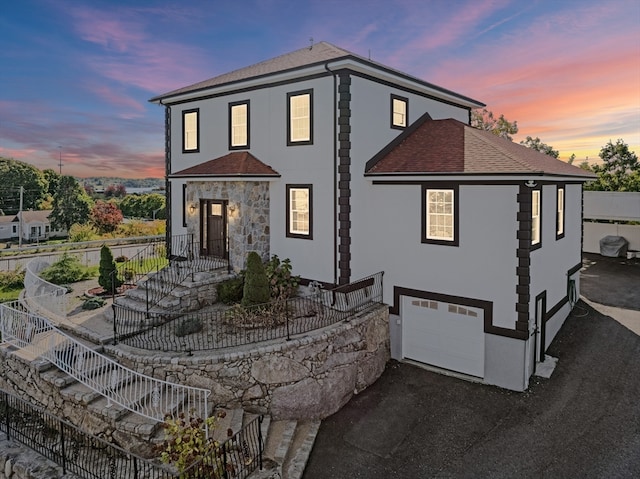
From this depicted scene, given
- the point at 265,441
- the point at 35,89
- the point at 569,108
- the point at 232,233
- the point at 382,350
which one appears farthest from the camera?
the point at 35,89

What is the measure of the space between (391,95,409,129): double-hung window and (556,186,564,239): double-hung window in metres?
5.72

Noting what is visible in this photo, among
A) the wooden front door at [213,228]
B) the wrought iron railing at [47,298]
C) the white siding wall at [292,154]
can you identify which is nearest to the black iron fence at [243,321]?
the white siding wall at [292,154]

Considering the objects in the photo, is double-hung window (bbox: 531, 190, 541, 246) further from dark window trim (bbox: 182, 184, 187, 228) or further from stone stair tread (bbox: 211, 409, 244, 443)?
dark window trim (bbox: 182, 184, 187, 228)

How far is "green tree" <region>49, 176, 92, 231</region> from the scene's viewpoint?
61406mm

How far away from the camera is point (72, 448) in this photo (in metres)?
9.45

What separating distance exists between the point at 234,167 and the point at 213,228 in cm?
280

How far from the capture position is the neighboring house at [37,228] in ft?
199

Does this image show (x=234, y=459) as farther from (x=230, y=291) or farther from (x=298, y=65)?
(x=298, y=65)

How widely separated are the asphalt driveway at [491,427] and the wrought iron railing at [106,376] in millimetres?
3167

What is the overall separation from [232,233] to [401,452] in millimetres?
8956

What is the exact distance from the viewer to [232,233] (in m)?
14.7

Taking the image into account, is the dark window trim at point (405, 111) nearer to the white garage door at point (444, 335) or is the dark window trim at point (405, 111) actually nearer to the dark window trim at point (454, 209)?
the dark window trim at point (454, 209)

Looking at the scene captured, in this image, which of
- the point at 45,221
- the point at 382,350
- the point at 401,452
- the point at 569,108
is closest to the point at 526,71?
the point at 569,108

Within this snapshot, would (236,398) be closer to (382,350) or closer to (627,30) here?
(382,350)
